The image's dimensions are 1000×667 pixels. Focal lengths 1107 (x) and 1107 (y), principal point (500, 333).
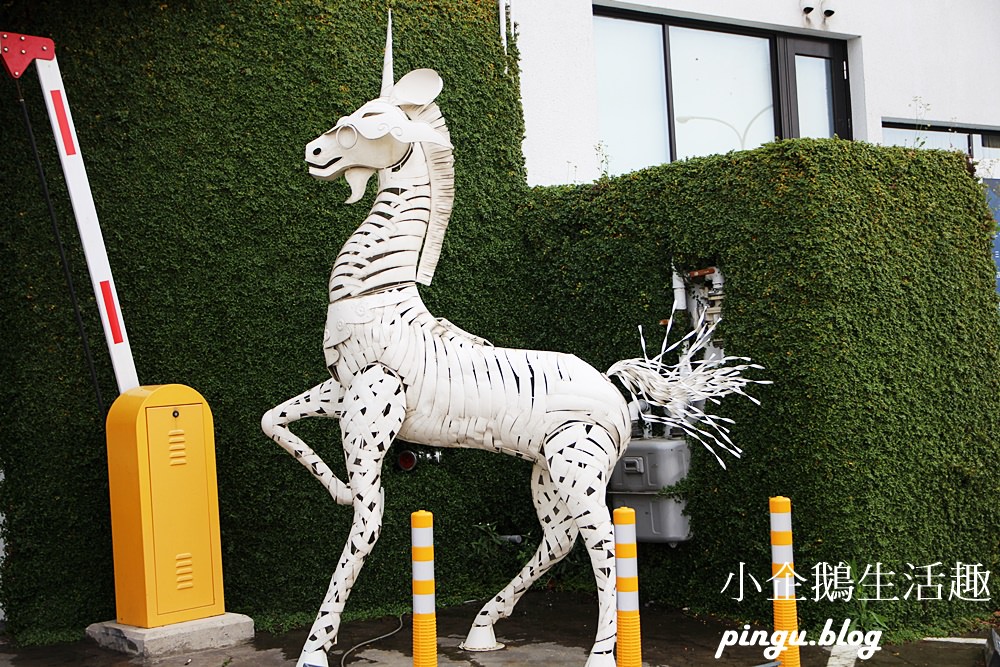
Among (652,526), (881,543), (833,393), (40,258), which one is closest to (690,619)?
(652,526)

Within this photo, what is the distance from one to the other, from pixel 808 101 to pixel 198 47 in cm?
614

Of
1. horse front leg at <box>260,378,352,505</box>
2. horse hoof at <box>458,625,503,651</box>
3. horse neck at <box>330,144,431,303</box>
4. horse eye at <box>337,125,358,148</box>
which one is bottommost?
horse hoof at <box>458,625,503,651</box>

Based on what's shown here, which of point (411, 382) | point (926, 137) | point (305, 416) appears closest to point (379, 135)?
point (411, 382)

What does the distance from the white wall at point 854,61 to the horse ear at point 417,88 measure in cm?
289

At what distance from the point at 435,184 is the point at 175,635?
263 cm

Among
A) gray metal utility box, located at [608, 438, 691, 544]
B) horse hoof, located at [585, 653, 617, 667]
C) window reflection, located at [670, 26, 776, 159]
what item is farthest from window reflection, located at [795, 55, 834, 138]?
horse hoof, located at [585, 653, 617, 667]

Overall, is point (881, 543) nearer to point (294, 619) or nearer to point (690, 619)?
point (690, 619)

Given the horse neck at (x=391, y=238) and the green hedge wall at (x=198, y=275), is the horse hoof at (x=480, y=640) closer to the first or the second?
the green hedge wall at (x=198, y=275)

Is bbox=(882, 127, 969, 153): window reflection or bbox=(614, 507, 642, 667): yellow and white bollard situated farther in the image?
bbox=(882, 127, 969, 153): window reflection

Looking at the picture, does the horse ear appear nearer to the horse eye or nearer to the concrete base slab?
the horse eye

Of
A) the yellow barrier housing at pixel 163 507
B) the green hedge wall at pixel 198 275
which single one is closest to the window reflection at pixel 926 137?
the green hedge wall at pixel 198 275

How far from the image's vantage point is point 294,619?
6.41 m

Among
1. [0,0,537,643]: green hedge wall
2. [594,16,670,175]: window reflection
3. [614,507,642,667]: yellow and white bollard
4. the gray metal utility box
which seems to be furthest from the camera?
[594,16,670,175]: window reflection

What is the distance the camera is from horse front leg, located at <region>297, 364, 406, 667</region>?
5.04 meters
